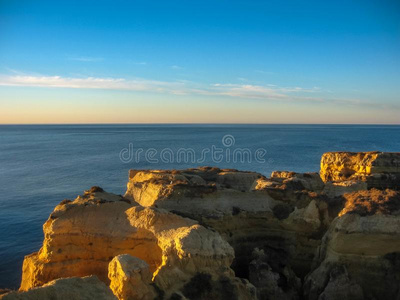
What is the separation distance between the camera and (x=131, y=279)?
1571 cm

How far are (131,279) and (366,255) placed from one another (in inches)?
564

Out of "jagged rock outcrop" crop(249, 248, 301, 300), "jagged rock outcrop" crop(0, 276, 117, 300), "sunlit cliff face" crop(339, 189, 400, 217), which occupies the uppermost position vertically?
"sunlit cliff face" crop(339, 189, 400, 217)

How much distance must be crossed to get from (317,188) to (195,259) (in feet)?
62.3

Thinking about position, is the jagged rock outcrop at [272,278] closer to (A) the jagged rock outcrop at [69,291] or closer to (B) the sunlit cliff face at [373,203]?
(B) the sunlit cliff face at [373,203]

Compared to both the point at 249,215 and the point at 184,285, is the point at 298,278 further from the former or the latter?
the point at 184,285

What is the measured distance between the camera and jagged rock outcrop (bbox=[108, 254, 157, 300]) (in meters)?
15.7

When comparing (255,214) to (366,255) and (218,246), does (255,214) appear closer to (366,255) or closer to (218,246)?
(366,255)

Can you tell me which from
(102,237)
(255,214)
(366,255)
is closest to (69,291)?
(102,237)

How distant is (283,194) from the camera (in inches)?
1072

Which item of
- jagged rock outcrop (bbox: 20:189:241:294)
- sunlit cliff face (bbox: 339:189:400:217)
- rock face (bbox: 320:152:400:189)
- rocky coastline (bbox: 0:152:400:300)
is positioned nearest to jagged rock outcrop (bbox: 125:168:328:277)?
rocky coastline (bbox: 0:152:400:300)

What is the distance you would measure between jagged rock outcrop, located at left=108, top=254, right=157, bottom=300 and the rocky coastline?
0.04m

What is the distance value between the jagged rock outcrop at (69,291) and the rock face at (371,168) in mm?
33817

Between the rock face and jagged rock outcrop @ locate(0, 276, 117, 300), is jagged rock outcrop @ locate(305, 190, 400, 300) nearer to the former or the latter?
jagged rock outcrop @ locate(0, 276, 117, 300)

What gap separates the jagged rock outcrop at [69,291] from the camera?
11891mm
